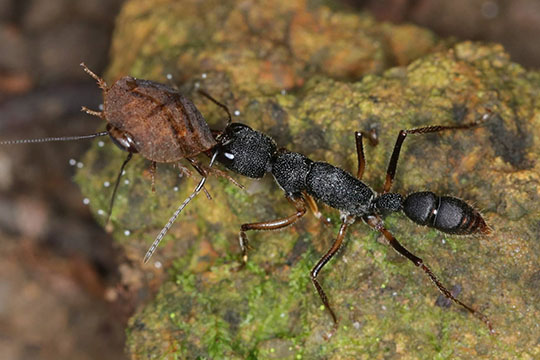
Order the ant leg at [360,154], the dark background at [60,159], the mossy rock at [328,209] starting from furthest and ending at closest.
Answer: the dark background at [60,159], the ant leg at [360,154], the mossy rock at [328,209]

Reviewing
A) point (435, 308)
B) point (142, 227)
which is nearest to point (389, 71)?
point (435, 308)

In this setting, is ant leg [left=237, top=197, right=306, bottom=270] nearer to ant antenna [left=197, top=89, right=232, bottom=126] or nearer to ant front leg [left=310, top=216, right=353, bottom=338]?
ant front leg [left=310, top=216, right=353, bottom=338]

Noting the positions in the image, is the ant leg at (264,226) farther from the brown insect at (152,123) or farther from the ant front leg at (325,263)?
the brown insect at (152,123)

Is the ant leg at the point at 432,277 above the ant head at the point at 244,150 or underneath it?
underneath

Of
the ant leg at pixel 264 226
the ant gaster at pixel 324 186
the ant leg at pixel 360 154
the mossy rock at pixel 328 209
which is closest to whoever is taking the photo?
the mossy rock at pixel 328 209

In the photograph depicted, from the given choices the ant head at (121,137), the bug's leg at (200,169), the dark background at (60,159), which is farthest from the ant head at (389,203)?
the dark background at (60,159)

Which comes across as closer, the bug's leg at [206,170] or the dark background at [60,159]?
the bug's leg at [206,170]

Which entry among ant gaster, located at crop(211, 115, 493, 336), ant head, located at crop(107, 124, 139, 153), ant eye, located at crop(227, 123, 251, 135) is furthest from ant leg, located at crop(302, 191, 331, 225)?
ant head, located at crop(107, 124, 139, 153)
